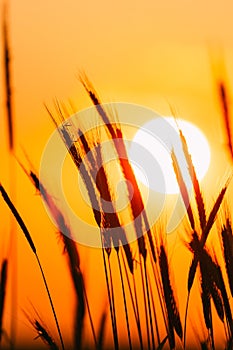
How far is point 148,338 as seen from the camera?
1824 mm

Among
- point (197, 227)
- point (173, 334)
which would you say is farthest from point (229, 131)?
point (173, 334)

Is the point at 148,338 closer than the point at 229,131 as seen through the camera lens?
No

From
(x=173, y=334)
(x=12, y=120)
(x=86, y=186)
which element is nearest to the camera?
(x=86, y=186)

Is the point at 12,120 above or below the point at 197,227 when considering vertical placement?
above

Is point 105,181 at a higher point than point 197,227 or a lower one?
higher

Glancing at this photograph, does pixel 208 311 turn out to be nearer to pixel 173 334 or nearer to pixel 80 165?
pixel 173 334

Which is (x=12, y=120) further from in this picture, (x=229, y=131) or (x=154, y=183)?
(x=229, y=131)

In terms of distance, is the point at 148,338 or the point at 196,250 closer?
the point at 196,250

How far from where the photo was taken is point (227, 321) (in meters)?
1.72

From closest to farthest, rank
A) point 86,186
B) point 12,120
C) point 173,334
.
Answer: point 86,186 → point 173,334 → point 12,120

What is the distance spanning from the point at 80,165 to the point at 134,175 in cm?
15

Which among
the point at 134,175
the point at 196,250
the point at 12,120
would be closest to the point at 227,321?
the point at 196,250

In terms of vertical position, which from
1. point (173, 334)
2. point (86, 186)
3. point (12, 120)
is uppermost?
point (12, 120)

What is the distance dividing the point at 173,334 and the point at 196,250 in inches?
9.8
